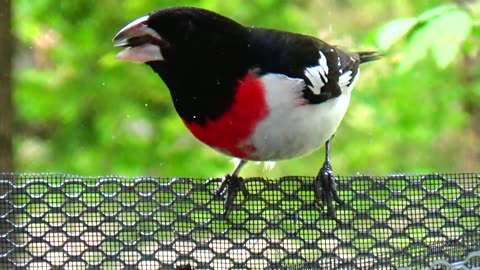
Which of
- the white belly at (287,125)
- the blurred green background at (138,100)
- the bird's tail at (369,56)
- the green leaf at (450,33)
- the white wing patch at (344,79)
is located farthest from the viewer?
the blurred green background at (138,100)

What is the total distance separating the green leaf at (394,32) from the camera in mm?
2092

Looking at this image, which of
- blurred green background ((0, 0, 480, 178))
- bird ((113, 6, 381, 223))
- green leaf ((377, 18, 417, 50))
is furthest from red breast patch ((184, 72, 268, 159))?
blurred green background ((0, 0, 480, 178))

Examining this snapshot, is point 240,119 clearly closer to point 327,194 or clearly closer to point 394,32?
point 327,194

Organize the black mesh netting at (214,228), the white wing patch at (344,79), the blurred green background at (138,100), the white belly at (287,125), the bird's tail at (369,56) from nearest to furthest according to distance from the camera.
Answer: the black mesh netting at (214,228)
the white belly at (287,125)
the white wing patch at (344,79)
the bird's tail at (369,56)
the blurred green background at (138,100)

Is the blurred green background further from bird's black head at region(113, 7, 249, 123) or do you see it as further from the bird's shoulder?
bird's black head at region(113, 7, 249, 123)

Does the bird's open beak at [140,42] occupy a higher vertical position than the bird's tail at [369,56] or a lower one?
lower

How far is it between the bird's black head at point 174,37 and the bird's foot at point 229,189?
0.29 meters

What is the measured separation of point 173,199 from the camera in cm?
139

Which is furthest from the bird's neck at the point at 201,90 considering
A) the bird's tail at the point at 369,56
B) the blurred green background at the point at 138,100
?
the blurred green background at the point at 138,100

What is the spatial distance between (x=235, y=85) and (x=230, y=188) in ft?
0.78

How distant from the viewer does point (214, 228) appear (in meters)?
1.39

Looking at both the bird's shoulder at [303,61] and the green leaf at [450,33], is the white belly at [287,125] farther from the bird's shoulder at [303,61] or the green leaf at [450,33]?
the green leaf at [450,33]

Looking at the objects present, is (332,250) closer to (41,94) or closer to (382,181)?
(382,181)

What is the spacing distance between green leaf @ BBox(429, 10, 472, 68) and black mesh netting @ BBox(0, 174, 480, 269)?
2.27 ft
